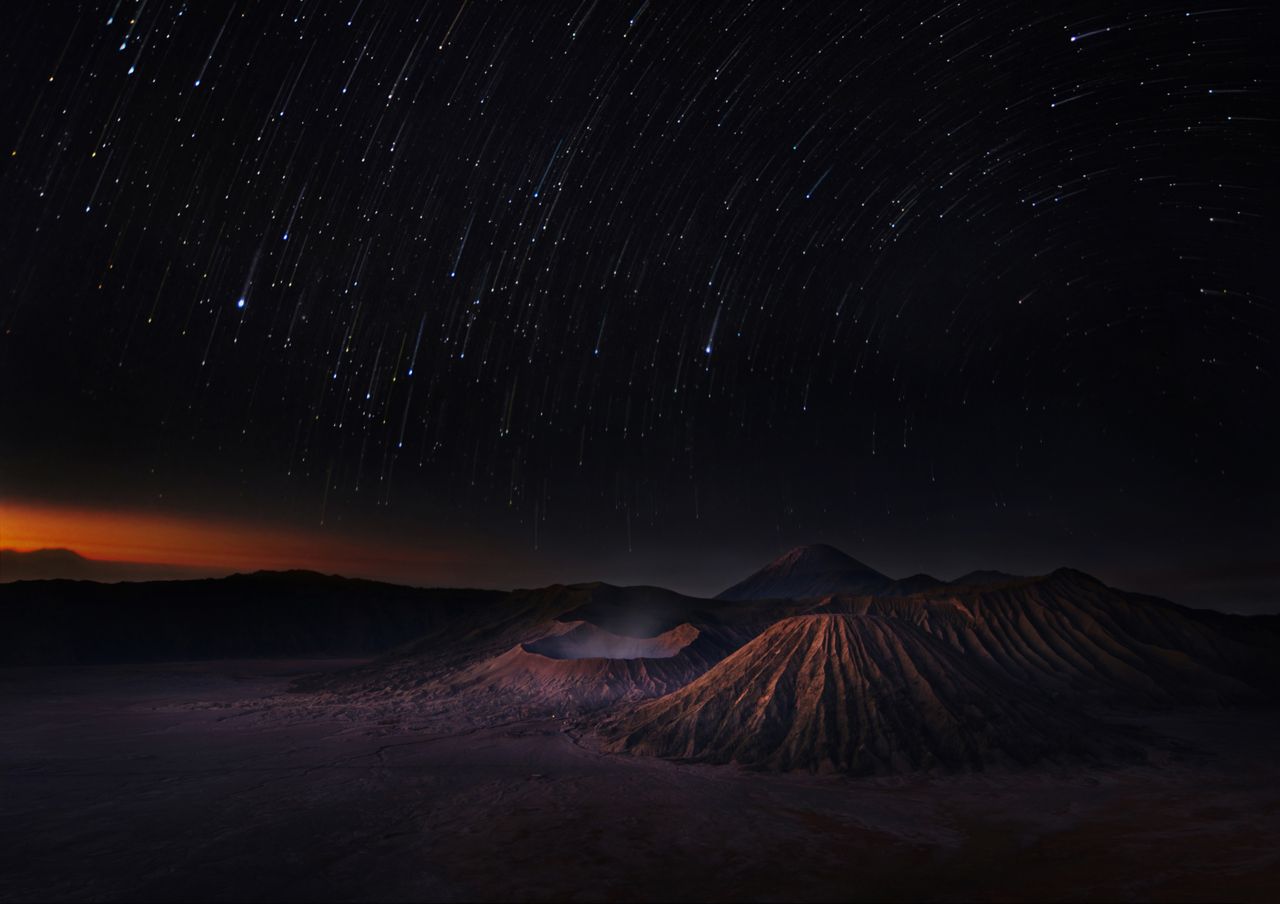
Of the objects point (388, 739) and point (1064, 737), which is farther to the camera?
point (388, 739)

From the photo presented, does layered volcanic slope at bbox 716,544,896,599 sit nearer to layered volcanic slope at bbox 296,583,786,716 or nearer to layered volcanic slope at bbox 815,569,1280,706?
layered volcanic slope at bbox 296,583,786,716

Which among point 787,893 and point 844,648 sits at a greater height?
point 844,648

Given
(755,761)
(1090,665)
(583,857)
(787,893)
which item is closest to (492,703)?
(755,761)

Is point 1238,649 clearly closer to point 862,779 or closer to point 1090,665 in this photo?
point 1090,665

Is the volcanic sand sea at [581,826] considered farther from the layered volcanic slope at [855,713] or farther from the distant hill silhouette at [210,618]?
the distant hill silhouette at [210,618]

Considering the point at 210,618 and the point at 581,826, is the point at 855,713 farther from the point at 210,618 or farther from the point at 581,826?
the point at 210,618

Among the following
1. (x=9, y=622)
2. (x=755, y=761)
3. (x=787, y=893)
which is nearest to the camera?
(x=787, y=893)

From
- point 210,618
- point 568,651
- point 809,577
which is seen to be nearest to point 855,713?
point 568,651

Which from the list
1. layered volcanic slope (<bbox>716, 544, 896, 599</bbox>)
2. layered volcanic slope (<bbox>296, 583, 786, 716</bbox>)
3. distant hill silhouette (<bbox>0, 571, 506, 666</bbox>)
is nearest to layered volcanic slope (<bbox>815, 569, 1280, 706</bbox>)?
layered volcanic slope (<bbox>296, 583, 786, 716</bbox>)
